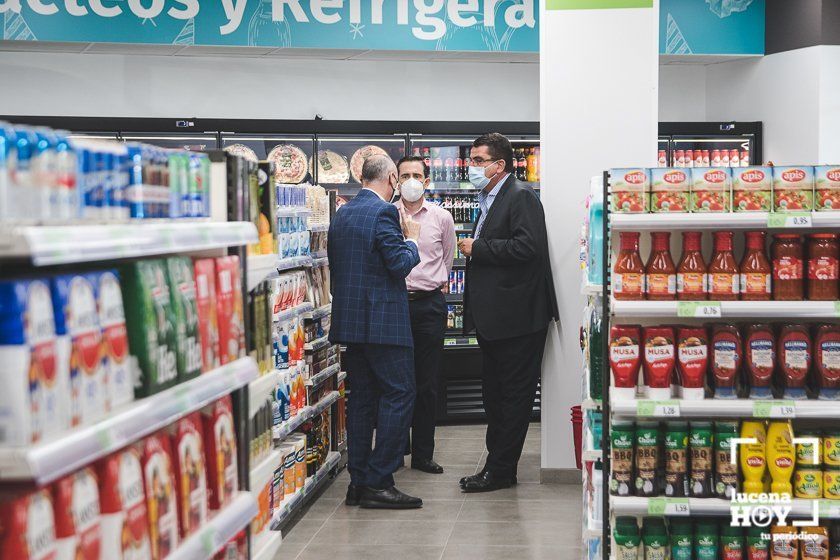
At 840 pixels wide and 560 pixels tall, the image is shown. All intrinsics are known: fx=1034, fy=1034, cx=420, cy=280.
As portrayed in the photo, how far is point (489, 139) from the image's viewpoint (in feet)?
20.3

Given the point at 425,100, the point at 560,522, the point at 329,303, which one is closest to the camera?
the point at 560,522

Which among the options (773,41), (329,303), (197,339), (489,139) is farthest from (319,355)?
(773,41)

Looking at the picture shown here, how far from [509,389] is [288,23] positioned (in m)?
3.75

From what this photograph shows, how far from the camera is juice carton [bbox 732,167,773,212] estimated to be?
3713 millimetres

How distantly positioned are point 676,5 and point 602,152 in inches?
122

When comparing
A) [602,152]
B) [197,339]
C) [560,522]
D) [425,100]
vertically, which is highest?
[425,100]

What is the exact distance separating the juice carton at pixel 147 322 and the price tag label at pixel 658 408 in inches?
74.3

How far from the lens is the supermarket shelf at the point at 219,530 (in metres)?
2.50

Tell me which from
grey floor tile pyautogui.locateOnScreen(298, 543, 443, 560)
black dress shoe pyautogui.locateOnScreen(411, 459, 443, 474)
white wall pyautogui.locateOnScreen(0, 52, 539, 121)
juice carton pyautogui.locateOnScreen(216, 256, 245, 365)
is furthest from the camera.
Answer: white wall pyautogui.locateOnScreen(0, 52, 539, 121)

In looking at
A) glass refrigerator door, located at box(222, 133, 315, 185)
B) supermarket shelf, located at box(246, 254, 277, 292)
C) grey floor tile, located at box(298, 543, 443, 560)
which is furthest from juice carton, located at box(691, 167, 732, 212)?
glass refrigerator door, located at box(222, 133, 315, 185)

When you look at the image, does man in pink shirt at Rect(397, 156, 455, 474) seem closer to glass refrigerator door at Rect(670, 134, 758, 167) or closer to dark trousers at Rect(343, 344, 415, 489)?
dark trousers at Rect(343, 344, 415, 489)

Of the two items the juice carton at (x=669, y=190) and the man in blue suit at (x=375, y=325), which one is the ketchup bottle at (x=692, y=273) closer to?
the juice carton at (x=669, y=190)

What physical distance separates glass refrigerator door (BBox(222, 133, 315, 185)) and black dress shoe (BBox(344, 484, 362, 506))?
3280 millimetres

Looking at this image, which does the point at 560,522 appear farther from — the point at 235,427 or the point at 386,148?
the point at 386,148
